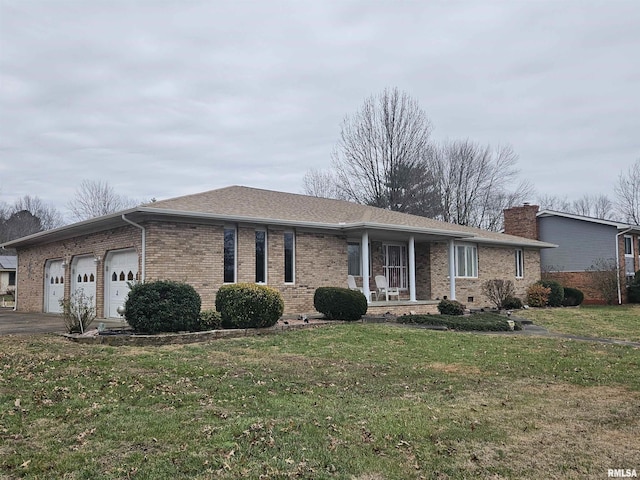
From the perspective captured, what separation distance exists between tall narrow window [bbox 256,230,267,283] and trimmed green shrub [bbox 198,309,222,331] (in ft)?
11.3

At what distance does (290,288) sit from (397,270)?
21.6 ft

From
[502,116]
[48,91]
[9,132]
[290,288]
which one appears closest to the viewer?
[290,288]

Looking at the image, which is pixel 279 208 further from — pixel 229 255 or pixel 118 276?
pixel 118 276

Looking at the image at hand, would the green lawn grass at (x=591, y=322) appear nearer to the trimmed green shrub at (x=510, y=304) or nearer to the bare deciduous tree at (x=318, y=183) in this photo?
the trimmed green shrub at (x=510, y=304)

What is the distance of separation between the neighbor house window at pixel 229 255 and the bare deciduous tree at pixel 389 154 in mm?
21494

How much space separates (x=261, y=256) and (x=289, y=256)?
3.44 feet

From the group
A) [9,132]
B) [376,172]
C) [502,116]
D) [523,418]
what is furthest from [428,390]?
[376,172]

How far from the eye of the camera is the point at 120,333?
1179 centimetres

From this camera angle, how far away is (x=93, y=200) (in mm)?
46500

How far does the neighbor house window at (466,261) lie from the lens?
75.7 feet

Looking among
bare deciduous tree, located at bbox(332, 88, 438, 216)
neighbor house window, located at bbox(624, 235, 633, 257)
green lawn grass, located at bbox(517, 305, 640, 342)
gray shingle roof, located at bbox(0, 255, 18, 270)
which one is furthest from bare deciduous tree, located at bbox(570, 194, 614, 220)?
gray shingle roof, located at bbox(0, 255, 18, 270)

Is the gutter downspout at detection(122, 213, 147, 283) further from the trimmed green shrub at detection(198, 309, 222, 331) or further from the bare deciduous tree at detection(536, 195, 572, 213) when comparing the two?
the bare deciduous tree at detection(536, 195, 572, 213)

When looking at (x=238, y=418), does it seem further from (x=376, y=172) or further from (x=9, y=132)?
(x=376, y=172)

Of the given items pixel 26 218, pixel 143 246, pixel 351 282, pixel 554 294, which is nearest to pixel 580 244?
pixel 554 294
